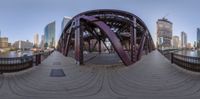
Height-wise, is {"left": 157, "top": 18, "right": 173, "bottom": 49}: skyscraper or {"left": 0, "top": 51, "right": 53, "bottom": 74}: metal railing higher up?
{"left": 157, "top": 18, "right": 173, "bottom": 49}: skyscraper

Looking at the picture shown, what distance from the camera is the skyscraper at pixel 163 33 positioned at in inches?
5195

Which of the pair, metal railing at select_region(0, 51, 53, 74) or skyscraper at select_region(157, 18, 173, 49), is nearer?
metal railing at select_region(0, 51, 53, 74)

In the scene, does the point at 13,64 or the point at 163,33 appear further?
the point at 163,33

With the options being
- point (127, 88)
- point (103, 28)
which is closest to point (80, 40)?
point (103, 28)

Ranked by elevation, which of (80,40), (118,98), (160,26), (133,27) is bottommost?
(118,98)

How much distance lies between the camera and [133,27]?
2183cm

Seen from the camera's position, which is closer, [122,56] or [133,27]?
[122,56]

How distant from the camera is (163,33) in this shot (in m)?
139

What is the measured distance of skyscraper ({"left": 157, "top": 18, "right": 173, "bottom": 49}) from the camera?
132 metres

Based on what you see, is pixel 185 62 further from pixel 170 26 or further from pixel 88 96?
pixel 170 26

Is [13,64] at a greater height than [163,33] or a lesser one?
lesser

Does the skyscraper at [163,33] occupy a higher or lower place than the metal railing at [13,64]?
higher

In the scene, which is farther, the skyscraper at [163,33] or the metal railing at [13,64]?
the skyscraper at [163,33]

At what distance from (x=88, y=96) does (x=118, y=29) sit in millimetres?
41659
